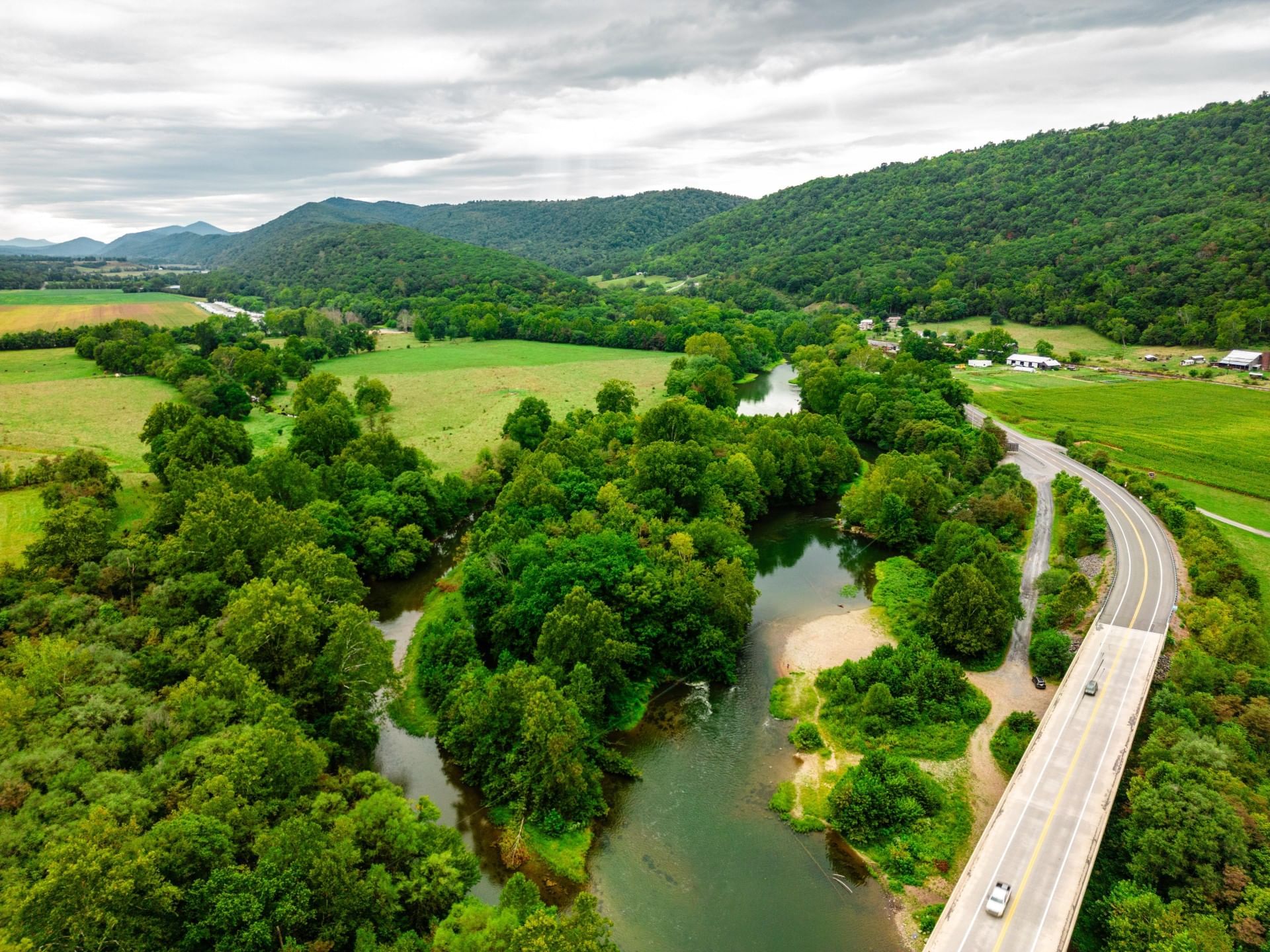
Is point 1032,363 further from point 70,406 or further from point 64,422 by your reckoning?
point 70,406

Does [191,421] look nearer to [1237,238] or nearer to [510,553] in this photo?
[510,553]

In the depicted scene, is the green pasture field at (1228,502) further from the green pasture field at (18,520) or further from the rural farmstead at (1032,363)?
the green pasture field at (18,520)

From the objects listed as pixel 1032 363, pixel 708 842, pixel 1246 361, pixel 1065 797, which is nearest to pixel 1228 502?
pixel 1065 797

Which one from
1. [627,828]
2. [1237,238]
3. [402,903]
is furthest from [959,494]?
[1237,238]

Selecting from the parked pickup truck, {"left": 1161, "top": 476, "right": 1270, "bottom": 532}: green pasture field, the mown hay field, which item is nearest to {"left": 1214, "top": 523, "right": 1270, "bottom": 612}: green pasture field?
{"left": 1161, "top": 476, "right": 1270, "bottom": 532}: green pasture field

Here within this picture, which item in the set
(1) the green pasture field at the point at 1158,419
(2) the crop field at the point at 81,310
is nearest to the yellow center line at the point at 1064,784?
(1) the green pasture field at the point at 1158,419
